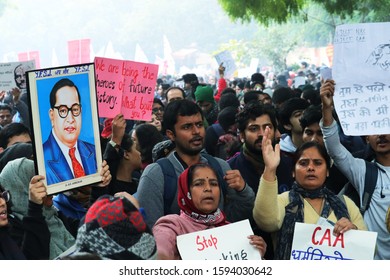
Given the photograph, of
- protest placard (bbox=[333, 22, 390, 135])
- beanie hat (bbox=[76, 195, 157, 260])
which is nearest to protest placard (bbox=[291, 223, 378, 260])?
protest placard (bbox=[333, 22, 390, 135])

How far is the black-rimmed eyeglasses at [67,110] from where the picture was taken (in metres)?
4.69

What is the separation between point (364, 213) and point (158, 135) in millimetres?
2443

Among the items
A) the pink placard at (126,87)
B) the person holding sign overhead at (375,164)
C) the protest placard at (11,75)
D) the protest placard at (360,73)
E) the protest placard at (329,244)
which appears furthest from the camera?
the protest placard at (11,75)

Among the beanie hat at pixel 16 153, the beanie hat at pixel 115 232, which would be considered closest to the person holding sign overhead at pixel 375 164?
the beanie hat at pixel 16 153

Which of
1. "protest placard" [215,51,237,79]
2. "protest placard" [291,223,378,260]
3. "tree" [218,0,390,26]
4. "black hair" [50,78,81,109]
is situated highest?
"tree" [218,0,390,26]

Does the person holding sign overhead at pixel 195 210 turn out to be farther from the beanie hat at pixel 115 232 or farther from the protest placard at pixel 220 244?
the beanie hat at pixel 115 232

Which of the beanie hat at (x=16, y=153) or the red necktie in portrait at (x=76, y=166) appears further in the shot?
the beanie hat at (x=16, y=153)

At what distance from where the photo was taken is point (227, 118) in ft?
28.3

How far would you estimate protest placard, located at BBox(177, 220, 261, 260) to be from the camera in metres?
4.61

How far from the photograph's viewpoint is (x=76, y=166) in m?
4.85

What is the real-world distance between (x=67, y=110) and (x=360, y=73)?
1.95 m

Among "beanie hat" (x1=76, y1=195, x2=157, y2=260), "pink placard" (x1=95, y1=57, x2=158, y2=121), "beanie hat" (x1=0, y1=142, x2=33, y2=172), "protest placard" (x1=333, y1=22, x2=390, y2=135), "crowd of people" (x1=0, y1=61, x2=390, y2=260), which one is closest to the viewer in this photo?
"beanie hat" (x1=76, y1=195, x2=157, y2=260)

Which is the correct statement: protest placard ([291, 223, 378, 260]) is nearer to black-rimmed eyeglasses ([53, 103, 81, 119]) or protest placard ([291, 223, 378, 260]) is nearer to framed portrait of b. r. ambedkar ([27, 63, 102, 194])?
framed portrait of b. r. ambedkar ([27, 63, 102, 194])

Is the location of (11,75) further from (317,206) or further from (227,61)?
(227,61)
